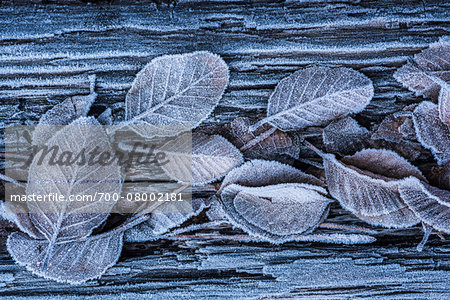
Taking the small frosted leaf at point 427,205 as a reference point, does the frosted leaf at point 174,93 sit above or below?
above

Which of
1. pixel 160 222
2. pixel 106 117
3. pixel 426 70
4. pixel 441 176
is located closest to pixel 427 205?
pixel 441 176

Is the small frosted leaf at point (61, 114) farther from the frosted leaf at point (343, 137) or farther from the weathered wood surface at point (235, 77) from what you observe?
the frosted leaf at point (343, 137)

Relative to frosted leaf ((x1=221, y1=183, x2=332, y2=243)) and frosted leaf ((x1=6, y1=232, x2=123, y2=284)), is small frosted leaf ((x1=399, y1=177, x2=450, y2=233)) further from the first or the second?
frosted leaf ((x1=6, y1=232, x2=123, y2=284))

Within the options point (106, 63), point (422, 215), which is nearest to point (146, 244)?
point (106, 63)

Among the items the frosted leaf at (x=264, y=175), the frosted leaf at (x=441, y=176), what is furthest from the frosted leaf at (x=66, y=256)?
the frosted leaf at (x=441, y=176)

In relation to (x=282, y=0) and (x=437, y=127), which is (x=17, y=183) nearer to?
(x=282, y=0)

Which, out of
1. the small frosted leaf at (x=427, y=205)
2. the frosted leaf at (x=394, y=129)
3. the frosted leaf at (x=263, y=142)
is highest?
the frosted leaf at (x=394, y=129)

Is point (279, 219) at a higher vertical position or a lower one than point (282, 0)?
lower

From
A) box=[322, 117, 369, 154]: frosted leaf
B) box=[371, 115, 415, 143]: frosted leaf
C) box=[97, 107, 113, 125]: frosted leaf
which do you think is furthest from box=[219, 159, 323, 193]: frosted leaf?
box=[97, 107, 113, 125]: frosted leaf
